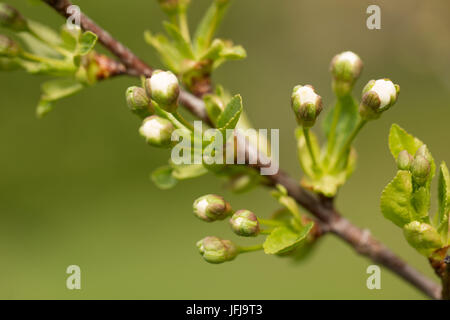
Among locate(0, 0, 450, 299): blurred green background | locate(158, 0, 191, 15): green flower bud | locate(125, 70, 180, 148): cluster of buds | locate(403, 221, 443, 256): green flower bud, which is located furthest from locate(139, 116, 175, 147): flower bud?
locate(0, 0, 450, 299): blurred green background

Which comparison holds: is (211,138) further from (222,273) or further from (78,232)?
(78,232)

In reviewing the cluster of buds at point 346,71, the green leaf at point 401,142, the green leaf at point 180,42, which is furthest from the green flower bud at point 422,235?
the green leaf at point 180,42

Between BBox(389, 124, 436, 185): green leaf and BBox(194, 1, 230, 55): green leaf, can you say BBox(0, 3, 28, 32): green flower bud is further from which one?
BBox(389, 124, 436, 185): green leaf

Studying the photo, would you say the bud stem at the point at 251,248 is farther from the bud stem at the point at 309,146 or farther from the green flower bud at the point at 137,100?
the green flower bud at the point at 137,100

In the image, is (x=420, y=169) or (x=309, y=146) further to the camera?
(x=309, y=146)

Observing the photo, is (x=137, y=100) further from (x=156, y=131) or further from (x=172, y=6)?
(x=172, y=6)

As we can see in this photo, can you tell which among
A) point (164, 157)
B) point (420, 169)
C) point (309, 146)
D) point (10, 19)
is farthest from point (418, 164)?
point (164, 157)
